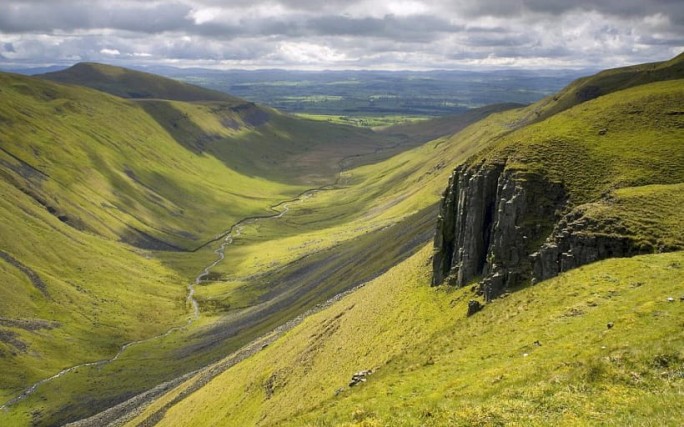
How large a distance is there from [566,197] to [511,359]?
24.3 metres

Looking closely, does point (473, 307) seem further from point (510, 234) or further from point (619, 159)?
point (619, 159)

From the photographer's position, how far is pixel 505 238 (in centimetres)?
5319

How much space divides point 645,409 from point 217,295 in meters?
173

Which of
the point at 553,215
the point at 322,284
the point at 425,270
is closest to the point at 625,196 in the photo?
the point at 553,215

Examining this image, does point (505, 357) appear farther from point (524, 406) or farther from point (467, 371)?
point (524, 406)

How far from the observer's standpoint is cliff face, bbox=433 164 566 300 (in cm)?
5191

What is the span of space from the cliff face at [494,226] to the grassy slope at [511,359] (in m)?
2.91

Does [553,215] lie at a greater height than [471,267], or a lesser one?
greater

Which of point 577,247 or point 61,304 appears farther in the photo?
point 61,304

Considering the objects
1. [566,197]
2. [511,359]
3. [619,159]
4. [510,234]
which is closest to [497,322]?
[511,359]

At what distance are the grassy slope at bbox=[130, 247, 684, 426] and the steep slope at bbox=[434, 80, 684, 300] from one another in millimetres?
2891

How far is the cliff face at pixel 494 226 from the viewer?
170ft

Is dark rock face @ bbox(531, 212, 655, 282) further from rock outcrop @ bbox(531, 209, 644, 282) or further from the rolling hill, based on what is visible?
the rolling hill

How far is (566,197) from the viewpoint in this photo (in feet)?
177
